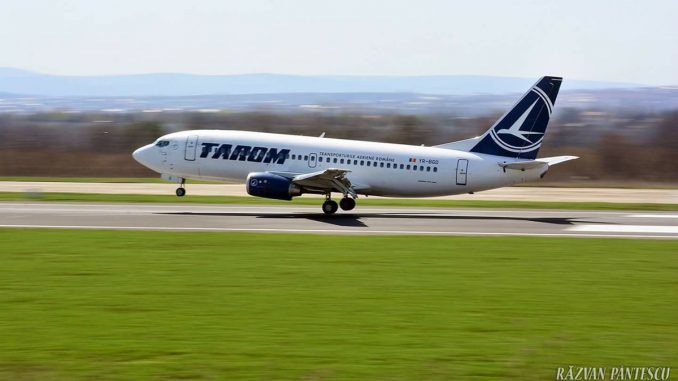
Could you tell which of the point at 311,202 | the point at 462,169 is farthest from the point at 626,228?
the point at 311,202

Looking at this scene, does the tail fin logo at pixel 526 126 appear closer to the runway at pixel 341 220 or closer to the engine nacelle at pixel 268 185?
the runway at pixel 341 220

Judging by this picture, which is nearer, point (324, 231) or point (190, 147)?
point (324, 231)

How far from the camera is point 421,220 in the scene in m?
36.2

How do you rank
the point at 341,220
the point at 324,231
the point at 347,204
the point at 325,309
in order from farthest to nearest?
the point at 347,204
the point at 341,220
the point at 324,231
the point at 325,309

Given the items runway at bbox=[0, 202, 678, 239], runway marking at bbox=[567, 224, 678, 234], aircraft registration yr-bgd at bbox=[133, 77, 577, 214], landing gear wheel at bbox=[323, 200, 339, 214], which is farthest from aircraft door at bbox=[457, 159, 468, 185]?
runway marking at bbox=[567, 224, 678, 234]

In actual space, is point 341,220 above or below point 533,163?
below

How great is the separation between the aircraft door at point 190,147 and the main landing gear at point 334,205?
20.8 ft

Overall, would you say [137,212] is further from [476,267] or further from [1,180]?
[1,180]

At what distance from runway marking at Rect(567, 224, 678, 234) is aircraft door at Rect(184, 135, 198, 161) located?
54.3ft

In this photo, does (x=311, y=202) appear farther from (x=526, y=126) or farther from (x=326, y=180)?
(x=526, y=126)

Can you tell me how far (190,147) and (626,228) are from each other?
18.6 meters

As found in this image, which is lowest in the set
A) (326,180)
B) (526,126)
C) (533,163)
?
(326,180)

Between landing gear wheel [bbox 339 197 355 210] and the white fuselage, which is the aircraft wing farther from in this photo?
the white fuselage

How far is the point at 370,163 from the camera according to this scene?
3959cm
